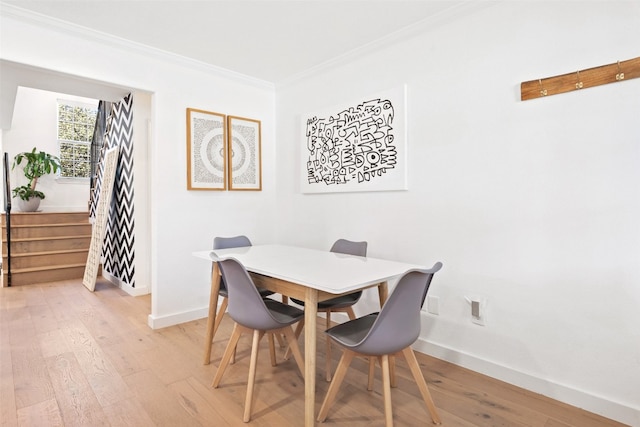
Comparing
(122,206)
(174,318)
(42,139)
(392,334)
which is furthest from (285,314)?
(42,139)

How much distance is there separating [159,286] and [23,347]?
98 cm

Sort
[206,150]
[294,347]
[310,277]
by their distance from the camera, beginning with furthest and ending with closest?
[206,150], [294,347], [310,277]

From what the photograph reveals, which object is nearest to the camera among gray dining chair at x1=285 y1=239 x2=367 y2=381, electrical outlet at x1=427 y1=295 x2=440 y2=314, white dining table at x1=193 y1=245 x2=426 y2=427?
white dining table at x1=193 y1=245 x2=426 y2=427

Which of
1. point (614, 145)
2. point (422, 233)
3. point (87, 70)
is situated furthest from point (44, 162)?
point (614, 145)

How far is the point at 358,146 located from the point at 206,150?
1467 millimetres

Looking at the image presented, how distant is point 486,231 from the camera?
215 centimetres

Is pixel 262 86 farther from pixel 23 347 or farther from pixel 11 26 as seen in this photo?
pixel 23 347

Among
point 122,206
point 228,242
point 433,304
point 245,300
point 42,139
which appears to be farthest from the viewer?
point 42,139

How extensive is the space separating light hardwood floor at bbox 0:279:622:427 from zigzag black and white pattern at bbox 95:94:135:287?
54.5 inches

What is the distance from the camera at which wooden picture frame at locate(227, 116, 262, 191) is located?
3432 mm

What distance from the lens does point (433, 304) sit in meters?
2.41

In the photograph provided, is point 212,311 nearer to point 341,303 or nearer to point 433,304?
point 341,303

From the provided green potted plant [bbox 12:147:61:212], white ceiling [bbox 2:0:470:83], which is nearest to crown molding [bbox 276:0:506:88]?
white ceiling [bbox 2:0:470:83]

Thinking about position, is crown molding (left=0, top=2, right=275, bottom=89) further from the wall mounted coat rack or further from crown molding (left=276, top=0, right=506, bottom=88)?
the wall mounted coat rack
